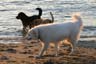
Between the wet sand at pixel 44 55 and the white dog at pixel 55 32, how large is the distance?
521 mm

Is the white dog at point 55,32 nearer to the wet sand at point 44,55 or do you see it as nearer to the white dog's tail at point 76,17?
the white dog's tail at point 76,17

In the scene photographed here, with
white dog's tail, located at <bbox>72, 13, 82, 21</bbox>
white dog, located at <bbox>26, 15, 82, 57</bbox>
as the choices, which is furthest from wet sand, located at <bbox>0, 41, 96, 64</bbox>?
white dog's tail, located at <bbox>72, 13, 82, 21</bbox>

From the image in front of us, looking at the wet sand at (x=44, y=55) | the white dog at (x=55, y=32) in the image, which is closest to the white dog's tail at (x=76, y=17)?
the white dog at (x=55, y=32)

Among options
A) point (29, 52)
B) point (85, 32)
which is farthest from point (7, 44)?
point (85, 32)

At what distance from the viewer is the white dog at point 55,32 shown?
384 inches

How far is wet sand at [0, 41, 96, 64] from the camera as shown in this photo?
927cm

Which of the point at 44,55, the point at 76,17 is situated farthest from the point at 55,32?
the point at 76,17

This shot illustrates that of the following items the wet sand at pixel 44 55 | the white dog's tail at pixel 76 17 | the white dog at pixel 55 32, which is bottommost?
the wet sand at pixel 44 55

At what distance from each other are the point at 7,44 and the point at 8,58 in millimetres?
3196

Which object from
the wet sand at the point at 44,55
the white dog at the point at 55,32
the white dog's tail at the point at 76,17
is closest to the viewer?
the wet sand at the point at 44,55

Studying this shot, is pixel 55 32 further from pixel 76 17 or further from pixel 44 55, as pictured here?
pixel 76 17

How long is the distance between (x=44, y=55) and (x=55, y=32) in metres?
0.85

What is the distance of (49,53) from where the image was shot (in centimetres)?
1079

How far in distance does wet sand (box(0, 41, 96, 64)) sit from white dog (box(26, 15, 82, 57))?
20.5 inches
